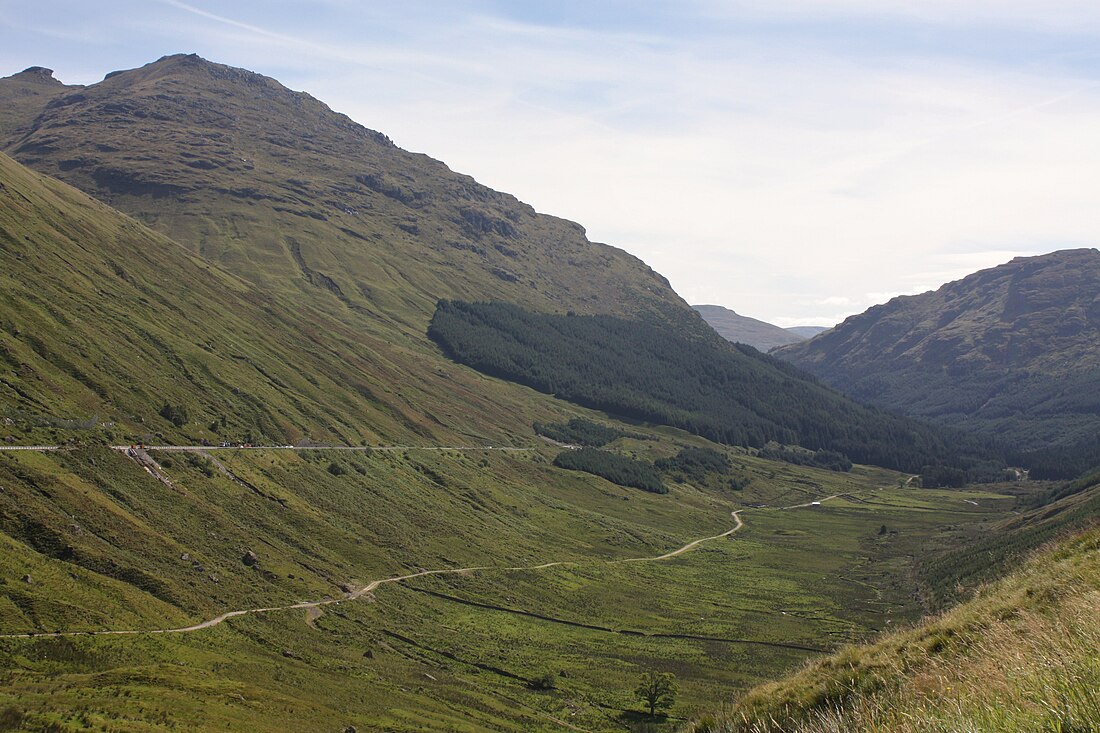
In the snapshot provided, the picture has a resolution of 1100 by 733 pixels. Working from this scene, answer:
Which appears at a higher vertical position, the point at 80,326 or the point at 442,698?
the point at 80,326

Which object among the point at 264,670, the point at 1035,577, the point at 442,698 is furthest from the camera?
the point at 442,698

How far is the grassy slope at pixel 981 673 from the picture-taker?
1149 cm

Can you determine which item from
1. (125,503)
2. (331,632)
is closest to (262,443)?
(125,503)

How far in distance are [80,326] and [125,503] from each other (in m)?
76.1

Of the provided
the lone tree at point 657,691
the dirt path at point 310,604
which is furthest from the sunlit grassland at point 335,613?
the lone tree at point 657,691

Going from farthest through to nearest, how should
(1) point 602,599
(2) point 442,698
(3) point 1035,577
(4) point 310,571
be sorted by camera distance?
1. (1) point 602,599
2. (4) point 310,571
3. (2) point 442,698
4. (3) point 1035,577

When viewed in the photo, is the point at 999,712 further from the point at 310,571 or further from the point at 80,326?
the point at 80,326

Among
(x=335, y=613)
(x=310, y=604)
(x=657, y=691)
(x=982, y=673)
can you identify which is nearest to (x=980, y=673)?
(x=982, y=673)

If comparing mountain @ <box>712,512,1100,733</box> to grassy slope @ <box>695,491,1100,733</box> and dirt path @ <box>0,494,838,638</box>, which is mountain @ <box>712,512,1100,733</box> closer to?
grassy slope @ <box>695,491,1100,733</box>

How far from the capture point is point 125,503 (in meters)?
117

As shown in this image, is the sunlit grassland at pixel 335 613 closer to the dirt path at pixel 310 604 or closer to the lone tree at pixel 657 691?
the dirt path at pixel 310 604

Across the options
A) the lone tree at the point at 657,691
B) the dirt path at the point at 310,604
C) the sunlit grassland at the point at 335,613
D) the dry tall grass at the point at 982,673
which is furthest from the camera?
the lone tree at the point at 657,691

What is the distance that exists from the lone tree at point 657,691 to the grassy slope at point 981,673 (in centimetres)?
8324

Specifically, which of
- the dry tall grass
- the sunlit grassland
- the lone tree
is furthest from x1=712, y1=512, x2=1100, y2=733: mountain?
the lone tree
